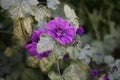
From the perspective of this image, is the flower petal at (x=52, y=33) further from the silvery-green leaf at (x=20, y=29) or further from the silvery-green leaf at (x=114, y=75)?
the silvery-green leaf at (x=114, y=75)

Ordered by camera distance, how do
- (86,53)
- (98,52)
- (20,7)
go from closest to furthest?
(20,7), (86,53), (98,52)

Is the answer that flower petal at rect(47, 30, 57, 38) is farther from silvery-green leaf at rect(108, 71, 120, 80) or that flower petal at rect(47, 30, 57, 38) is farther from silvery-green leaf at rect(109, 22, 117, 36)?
silvery-green leaf at rect(109, 22, 117, 36)

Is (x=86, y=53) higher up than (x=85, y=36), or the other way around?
(x=86, y=53)

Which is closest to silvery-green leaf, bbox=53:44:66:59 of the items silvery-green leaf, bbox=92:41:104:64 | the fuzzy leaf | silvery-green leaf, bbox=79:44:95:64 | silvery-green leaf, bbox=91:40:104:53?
the fuzzy leaf

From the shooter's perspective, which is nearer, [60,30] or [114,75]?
[60,30]

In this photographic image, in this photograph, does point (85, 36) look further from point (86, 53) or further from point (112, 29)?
point (86, 53)

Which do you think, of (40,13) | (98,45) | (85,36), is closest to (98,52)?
(98,45)
